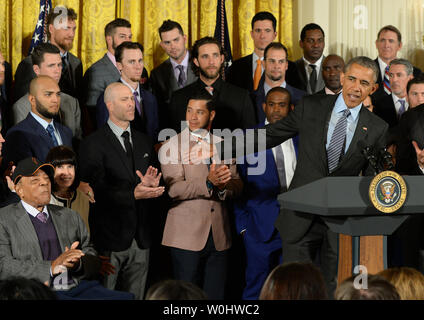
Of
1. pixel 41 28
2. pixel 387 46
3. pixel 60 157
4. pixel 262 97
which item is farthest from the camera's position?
pixel 387 46

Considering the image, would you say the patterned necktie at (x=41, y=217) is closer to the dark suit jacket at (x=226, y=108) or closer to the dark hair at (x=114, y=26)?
the dark suit jacket at (x=226, y=108)

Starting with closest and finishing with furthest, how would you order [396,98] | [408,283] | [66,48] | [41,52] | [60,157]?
[408,283] → [60,157] → [41,52] → [66,48] → [396,98]

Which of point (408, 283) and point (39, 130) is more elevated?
point (39, 130)

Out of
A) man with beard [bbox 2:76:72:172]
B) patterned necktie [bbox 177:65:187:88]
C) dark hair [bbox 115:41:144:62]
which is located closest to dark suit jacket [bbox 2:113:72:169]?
man with beard [bbox 2:76:72:172]

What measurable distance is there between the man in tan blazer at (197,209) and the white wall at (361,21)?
2.45 metres

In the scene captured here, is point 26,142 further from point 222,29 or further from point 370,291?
point 370,291

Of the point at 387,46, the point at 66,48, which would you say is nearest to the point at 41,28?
the point at 66,48

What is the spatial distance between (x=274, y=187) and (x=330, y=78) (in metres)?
1.18

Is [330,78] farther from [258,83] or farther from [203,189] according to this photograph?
[203,189]

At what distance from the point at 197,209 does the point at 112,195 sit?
21.2 inches

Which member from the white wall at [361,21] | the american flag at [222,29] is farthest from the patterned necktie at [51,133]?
the white wall at [361,21]

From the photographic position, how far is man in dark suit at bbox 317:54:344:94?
5230mm

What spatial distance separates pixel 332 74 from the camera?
5.25 metres

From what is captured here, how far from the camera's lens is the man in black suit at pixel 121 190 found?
4.17 m
